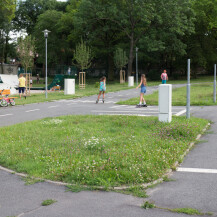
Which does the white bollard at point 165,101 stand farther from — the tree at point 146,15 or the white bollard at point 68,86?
the tree at point 146,15

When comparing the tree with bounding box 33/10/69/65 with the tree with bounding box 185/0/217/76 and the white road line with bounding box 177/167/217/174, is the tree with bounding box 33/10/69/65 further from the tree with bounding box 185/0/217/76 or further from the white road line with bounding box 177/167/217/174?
the white road line with bounding box 177/167/217/174

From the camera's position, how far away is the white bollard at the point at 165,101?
10.1 metres

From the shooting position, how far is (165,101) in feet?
33.5

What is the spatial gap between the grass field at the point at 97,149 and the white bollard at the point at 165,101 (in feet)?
1.02

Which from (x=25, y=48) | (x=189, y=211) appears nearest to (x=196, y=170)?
(x=189, y=211)

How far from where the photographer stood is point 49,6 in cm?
6825

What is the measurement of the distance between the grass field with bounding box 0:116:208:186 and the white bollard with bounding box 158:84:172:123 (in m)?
0.31

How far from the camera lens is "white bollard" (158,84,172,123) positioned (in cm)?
1013

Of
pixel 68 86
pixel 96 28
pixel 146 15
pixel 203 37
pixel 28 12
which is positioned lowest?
pixel 68 86

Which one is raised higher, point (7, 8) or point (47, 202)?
point (7, 8)

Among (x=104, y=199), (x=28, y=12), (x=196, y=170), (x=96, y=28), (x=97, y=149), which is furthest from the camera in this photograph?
(x=28, y=12)

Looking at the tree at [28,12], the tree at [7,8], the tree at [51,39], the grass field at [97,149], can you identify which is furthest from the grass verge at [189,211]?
the tree at [28,12]

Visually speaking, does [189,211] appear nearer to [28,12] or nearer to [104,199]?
[104,199]

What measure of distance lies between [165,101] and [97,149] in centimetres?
377
